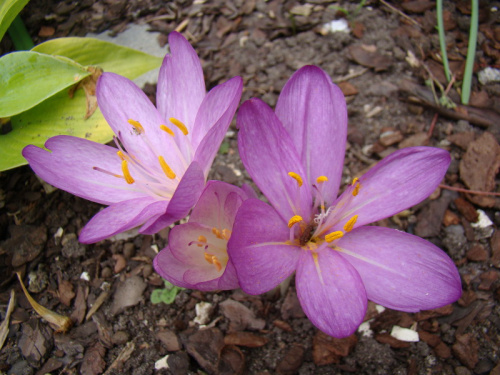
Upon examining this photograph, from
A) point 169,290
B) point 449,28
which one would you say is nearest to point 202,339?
point 169,290

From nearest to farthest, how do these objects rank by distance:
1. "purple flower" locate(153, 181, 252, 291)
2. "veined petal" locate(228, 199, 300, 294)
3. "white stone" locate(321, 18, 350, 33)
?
"veined petal" locate(228, 199, 300, 294) → "purple flower" locate(153, 181, 252, 291) → "white stone" locate(321, 18, 350, 33)

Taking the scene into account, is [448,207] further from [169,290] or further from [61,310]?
[61,310]

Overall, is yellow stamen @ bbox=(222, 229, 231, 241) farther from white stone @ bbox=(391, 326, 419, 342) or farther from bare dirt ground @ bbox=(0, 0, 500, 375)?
white stone @ bbox=(391, 326, 419, 342)

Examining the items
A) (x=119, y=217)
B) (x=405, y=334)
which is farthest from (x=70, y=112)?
(x=405, y=334)

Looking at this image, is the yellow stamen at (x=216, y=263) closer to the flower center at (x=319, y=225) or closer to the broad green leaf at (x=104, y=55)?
the flower center at (x=319, y=225)

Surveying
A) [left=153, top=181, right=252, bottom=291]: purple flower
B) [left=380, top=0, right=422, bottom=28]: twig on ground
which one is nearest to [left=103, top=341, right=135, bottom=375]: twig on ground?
[left=153, top=181, right=252, bottom=291]: purple flower

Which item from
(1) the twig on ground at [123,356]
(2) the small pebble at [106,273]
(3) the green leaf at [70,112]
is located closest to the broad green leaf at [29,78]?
(3) the green leaf at [70,112]

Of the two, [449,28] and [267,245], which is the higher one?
[267,245]
